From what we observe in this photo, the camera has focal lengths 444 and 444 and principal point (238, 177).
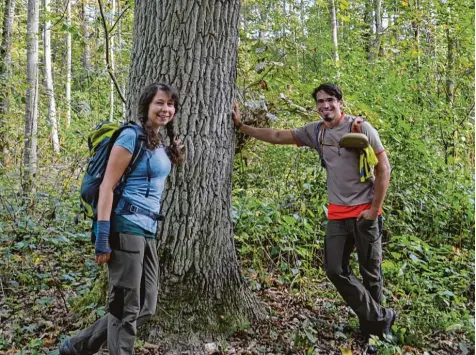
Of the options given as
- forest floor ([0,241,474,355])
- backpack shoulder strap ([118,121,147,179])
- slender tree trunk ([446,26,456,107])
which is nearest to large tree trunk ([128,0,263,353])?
forest floor ([0,241,474,355])

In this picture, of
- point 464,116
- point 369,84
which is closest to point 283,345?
point 369,84

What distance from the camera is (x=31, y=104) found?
7.98 meters

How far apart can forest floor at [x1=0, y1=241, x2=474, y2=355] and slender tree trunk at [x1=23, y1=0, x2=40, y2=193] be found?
2017 mm

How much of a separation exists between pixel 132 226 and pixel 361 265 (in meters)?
2.33

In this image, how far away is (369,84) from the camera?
302 inches

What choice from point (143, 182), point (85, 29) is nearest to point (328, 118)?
point (143, 182)

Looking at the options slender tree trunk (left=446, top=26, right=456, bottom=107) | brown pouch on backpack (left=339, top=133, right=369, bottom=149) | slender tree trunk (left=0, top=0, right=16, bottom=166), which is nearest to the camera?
brown pouch on backpack (left=339, top=133, right=369, bottom=149)

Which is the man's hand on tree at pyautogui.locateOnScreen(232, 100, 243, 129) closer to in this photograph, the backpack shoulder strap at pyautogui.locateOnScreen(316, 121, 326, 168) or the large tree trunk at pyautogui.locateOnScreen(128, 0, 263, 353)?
the large tree trunk at pyautogui.locateOnScreen(128, 0, 263, 353)

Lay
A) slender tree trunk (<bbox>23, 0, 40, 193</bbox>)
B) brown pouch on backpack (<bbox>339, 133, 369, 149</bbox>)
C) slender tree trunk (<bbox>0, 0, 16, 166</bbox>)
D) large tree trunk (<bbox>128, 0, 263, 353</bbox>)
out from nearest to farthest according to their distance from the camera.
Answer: large tree trunk (<bbox>128, 0, 263, 353</bbox>) → brown pouch on backpack (<bbox>339, 133, 369, 149</bbox>) → slender tree trunk (<bbox>23, 0, 40, 193</bbox>) → slender tree trunk (<bbox>0, 0, 16, 166</bbox>)

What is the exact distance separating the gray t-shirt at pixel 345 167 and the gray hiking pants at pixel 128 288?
187 cm

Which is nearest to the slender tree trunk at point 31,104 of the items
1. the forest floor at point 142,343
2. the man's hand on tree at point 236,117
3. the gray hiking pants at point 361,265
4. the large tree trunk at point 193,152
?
the forest floor at point 142,343

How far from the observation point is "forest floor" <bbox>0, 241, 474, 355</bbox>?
3.75 metres

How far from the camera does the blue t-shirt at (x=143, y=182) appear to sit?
2.90m

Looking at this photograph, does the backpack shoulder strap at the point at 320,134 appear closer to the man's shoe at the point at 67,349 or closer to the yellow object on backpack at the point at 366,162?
the yellow object on backpack at the point at 366,162
